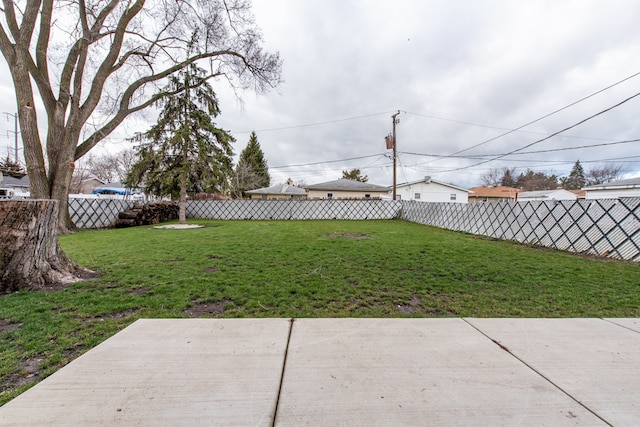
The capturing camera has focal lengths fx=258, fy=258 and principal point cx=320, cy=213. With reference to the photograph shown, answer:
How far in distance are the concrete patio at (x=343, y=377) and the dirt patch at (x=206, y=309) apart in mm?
278

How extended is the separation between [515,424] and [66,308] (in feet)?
12.7

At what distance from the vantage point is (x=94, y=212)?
37.6ft

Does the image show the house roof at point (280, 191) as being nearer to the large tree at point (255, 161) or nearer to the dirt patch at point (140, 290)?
the large tree at point (255, 161)

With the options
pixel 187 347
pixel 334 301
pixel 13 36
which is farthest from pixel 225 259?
pixel 13 36

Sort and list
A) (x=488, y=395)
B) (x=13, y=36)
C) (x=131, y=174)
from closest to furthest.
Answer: (x=488, y=395) → (x=13, y=36) → (x=131, y=174)

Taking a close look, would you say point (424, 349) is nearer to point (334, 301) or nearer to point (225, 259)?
point (334, 301)

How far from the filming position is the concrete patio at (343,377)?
1.34 metres

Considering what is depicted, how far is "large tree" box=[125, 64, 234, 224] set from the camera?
11.7 metres

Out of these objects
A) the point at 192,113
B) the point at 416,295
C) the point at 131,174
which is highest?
the point at 192,113

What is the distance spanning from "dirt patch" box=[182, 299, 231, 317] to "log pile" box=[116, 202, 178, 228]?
1193 cm

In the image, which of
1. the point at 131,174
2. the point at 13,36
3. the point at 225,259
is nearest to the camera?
the point at 13,36

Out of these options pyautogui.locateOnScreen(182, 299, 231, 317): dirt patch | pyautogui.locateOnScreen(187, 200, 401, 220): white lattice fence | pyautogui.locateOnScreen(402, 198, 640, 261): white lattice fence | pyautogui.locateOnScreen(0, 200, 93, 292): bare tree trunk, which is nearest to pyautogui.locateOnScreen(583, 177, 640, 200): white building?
pyautogui.locateOnScreen(402, 198, 640, 261): white lattice fence

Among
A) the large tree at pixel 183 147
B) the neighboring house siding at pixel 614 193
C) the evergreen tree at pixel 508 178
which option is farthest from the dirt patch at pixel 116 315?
the evergreen tree at pixel 508 178

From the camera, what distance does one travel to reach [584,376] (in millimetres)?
1699
